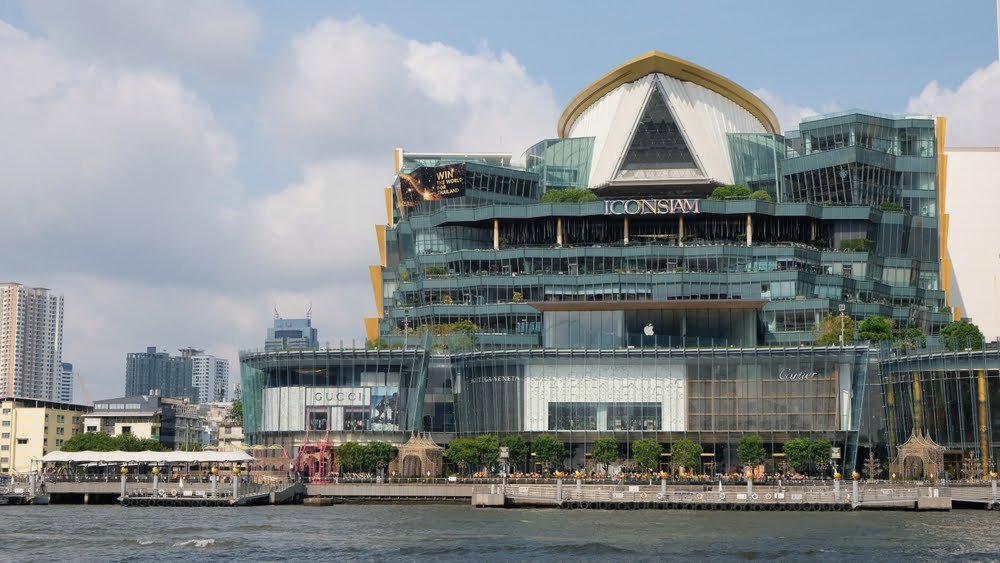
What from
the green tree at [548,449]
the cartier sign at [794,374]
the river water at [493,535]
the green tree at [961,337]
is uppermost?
the green tree at [961,337]

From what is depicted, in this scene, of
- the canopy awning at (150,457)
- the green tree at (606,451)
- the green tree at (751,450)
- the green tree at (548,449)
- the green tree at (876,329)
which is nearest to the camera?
the canopy awning at (150,457)

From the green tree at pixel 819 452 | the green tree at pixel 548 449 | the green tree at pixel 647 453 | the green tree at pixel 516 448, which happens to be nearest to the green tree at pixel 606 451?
the green tree at pixel 647 453

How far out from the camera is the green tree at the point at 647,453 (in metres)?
166

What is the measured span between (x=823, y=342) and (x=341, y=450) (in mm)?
61061

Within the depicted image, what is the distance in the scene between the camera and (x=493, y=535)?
10681cm

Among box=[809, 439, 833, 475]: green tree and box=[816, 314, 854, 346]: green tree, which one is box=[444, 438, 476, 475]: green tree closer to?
box=[809, 439, 833, 475]: green tree

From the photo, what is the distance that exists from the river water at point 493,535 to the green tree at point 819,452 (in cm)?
3390

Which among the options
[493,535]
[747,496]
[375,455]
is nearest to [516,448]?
[375,455]

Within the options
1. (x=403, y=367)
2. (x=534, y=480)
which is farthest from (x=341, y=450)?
(x=534, y=480)

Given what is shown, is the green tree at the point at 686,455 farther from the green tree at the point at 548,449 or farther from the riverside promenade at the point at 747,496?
the riverside promenade at the point at 747,496

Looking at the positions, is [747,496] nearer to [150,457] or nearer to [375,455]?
[375,455]

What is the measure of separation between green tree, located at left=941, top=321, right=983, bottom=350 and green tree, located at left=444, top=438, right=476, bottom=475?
5522 centimetres

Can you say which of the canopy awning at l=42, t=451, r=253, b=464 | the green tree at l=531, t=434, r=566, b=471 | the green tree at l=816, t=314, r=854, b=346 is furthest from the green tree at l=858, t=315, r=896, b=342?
the canopy awning at l=42, t=451, r=253, b=464

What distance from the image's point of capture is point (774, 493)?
132 meters
